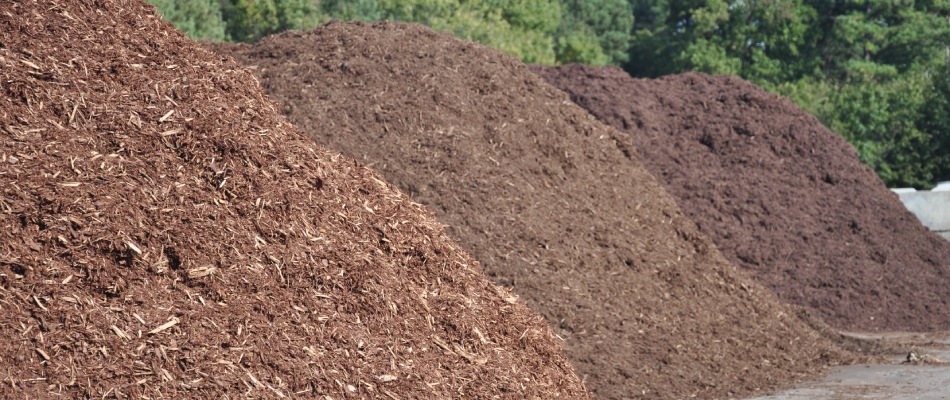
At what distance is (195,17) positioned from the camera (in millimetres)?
22938

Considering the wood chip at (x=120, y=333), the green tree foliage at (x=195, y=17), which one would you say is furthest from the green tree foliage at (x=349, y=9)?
the wood chip at (x=120, y=333)

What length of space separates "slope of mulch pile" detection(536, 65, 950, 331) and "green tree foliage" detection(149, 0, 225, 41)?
31.5ft

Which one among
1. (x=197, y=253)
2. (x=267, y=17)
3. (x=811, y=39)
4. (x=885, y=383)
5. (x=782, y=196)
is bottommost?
(x=811, y=39)

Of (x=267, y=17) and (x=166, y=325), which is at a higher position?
(x=166, y=325)

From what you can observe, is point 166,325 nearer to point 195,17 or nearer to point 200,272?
point 200,272

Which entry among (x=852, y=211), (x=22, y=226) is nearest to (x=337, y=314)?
(x=22, y=226)

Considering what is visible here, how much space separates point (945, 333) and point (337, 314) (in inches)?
326

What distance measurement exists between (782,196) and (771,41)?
3036cm

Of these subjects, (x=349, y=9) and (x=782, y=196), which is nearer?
(x=782, y=196)

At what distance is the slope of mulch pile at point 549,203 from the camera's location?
8125 mm

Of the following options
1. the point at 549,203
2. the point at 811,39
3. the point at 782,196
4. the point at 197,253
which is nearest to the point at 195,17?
the point at 782,196

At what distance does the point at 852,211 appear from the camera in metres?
13.5

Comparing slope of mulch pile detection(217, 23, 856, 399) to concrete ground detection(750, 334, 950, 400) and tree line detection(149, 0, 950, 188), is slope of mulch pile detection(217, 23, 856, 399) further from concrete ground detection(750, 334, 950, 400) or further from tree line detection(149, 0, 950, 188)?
tree line detection(149, 0, 950, 188)

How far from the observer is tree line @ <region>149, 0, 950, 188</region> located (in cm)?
2525
